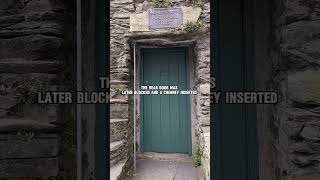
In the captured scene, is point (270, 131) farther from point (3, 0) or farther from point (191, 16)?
point (191, 16)

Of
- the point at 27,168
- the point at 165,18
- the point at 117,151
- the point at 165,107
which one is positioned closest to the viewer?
the point at 27,168

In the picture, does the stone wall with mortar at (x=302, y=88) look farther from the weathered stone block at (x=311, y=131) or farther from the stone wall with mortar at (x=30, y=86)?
the stone wall with mortar at (x=30, y=86)

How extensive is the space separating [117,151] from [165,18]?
2117mm

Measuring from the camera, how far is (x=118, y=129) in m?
4.05

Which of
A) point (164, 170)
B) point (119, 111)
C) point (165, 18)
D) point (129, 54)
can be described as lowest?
point (164, 170)

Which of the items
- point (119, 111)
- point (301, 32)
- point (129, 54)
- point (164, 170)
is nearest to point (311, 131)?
point (301, 32)

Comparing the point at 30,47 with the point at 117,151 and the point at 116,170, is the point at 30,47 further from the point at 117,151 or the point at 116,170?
the point at 117,151

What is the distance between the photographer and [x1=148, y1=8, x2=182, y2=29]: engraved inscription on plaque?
4172 mm

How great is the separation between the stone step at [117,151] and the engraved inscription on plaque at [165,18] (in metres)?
1.84

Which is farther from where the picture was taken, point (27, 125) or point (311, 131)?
point (27, 125)

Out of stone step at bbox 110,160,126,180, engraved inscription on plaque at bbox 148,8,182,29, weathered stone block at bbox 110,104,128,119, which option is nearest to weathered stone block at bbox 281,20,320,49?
stone step at bbox 110,160,126,180

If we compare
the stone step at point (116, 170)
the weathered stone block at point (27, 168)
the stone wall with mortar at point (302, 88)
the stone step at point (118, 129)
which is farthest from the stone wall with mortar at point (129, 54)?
the stone wall with mortar at point (302, 88)

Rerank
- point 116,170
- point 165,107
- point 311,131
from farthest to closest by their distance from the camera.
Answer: point 165,107, point 116,170, point 311,131

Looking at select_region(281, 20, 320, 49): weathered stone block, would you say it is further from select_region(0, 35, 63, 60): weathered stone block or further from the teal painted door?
the teal painted door
